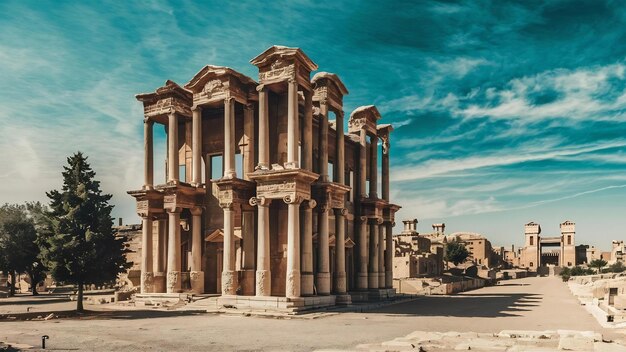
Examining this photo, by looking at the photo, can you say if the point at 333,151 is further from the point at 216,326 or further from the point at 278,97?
the point at 216,326

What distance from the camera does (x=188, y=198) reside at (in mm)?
32375

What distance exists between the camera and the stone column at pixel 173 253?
105 ft

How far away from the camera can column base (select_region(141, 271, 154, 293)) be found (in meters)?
33.4

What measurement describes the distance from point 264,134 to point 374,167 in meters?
13.5

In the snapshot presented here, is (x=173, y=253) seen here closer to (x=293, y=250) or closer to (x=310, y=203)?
(x=293, y=250)

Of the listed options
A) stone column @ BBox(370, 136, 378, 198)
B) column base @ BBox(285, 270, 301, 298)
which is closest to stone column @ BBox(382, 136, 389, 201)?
stone column @ BBox(370, 136, 378, 198)

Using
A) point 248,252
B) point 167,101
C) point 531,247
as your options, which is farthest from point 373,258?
point 531,247

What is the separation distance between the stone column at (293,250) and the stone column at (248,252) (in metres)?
3.02

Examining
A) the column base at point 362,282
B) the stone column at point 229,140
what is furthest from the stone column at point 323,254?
the column base at point 362,282

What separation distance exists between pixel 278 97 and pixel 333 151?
681cm

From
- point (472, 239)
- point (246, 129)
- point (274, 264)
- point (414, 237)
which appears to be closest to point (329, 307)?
point (274, 264)

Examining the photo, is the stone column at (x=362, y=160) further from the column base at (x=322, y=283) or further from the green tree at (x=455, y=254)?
the green tree at (x=455, y=254)

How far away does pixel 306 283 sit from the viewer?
2814cm

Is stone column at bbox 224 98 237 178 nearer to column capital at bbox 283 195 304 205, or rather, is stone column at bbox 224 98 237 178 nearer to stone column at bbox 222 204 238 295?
stone column at bbox 222 204 238 295
